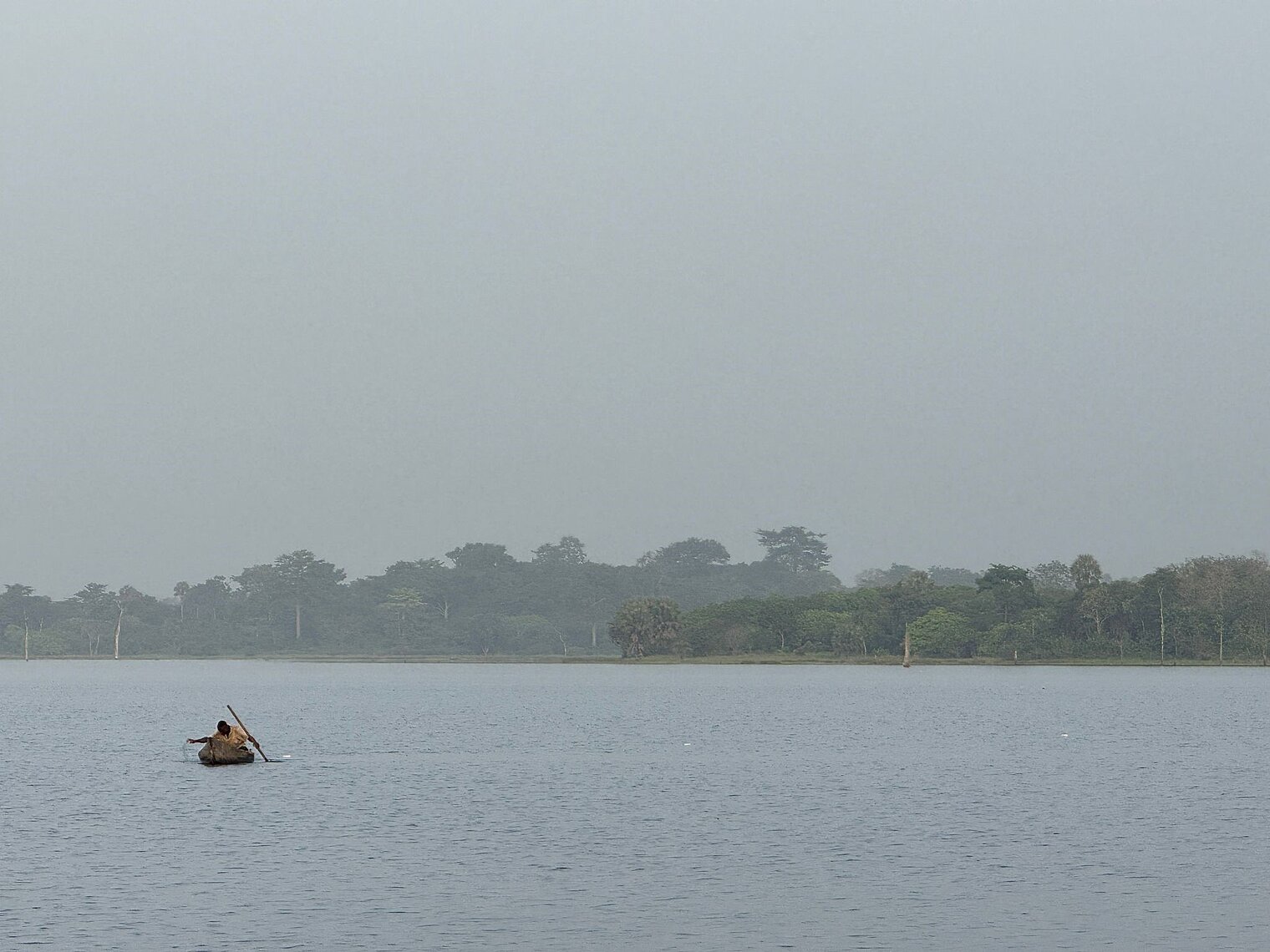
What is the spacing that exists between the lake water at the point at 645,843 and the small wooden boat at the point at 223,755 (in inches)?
51.5

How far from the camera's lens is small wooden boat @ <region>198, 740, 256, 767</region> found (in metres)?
91.0

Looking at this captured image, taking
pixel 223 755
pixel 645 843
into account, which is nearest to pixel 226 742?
pixel 223 755

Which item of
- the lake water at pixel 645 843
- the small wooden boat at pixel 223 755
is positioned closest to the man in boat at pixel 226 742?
the small wooden boat at pixel 223 755

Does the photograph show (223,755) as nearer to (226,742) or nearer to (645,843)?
(226,742)

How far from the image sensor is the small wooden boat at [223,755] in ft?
299

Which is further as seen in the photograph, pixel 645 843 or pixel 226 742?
pixel 226 742

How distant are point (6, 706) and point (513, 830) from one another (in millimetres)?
138830

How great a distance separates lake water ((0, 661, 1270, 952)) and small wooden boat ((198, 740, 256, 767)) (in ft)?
4.29

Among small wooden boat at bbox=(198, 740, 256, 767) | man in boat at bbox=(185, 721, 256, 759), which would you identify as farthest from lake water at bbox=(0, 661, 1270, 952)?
man in boat at bbox=(185, 721, 256, 759)

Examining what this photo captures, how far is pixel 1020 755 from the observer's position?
325 feet

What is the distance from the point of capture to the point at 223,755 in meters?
91.0

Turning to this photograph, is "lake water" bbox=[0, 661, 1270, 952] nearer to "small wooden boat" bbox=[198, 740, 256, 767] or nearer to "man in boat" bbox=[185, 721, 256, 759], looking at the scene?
"small wooden boat" bbox=[198, 740, 256, 767]

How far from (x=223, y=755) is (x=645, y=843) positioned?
4053 centimetres

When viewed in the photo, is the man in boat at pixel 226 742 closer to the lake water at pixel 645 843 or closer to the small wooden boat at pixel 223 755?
the small wooden boat at pixel 223 755
